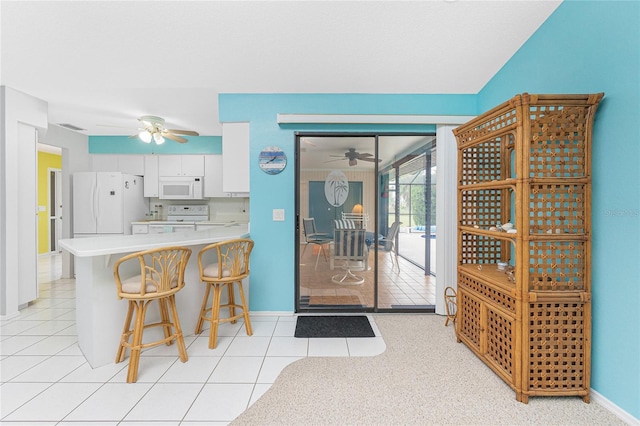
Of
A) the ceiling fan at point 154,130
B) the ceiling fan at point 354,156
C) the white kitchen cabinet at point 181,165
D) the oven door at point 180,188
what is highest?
the ceiling fan at point 154,130

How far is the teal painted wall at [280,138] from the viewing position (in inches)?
123

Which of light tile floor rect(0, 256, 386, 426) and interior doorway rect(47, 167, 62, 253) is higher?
interior doorway rect(47, 167, 62, 253)

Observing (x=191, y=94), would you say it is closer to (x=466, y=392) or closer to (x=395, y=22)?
(x=395, y=22)

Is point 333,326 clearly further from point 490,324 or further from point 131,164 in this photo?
point 131,164

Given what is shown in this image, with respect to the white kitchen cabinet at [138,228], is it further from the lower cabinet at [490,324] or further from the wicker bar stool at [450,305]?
the lower cabinet at [490,324]

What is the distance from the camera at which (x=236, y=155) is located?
322cm

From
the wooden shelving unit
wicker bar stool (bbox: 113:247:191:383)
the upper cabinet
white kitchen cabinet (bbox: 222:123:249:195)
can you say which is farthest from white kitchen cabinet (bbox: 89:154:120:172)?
the wooden shelving unit

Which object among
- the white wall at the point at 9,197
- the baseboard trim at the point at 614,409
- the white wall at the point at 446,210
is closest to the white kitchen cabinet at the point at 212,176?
the white wall at the point at 9,197

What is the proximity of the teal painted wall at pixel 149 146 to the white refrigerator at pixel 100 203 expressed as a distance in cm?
63

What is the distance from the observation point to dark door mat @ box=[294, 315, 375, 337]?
108 inches

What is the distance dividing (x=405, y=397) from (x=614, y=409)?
47.1 inches

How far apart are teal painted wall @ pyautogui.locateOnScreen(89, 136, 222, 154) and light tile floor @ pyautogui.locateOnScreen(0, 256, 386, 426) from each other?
128 inches

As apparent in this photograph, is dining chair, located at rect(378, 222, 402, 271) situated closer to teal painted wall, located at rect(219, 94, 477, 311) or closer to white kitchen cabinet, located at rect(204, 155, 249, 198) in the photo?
teal painted wall, located at rect(219, 94, 477, 311)

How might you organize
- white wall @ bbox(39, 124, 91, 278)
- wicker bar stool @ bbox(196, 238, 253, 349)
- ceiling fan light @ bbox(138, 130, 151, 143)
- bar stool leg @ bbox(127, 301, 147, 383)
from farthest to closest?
white wall @ bbox(39, 124, 91, 278)
ceiling fan light @ bbox(138, 130, 151, 143)
wicker bar stool @ bbox(196, 238, 253, 349)
bar stool leg @ bbox(127, 301, 147, 383)
